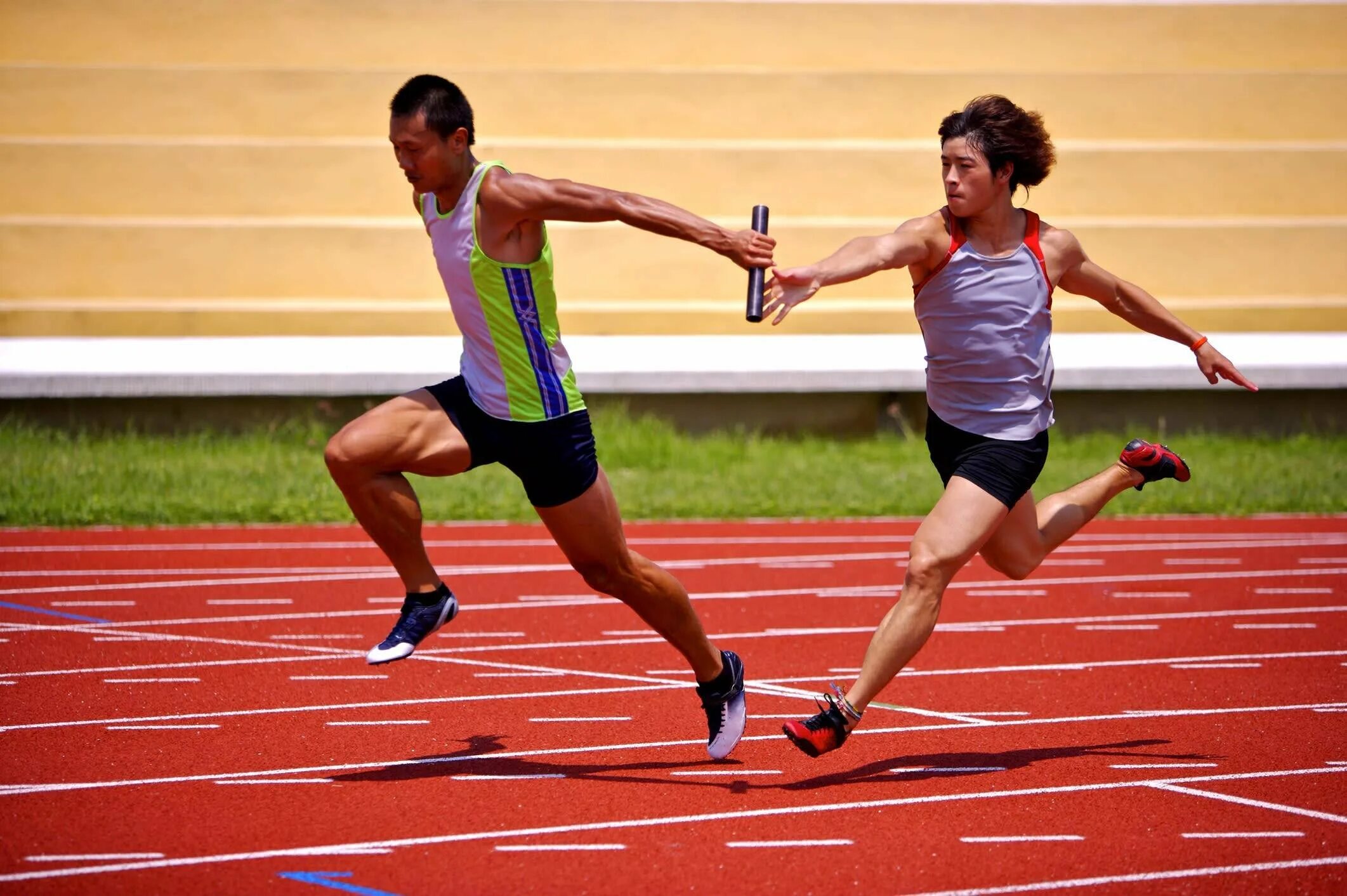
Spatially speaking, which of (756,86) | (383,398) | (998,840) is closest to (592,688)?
(998,840)

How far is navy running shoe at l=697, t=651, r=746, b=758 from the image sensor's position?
5684 millimetres

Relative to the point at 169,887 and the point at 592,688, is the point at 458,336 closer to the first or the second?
the point at 592,688

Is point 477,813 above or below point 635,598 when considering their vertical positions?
below

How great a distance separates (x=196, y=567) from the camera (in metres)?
10.1

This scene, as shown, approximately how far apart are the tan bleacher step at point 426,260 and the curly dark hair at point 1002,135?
13.0m

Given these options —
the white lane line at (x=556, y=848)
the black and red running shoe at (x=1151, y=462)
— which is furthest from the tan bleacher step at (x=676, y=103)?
the white lane line at (x=556, y=848)

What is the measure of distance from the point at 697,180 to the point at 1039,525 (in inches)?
524

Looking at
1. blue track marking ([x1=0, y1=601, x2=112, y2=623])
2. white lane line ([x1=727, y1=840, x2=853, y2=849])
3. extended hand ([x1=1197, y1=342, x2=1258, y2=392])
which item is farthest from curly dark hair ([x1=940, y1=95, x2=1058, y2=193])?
blue track marking ([x1=0, y1=601, x2=112, y2=623])

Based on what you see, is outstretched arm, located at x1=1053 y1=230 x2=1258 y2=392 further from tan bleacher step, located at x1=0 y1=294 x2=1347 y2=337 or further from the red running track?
tan bleacher step, located at x1=0 y1=294 x2=1347 y2=337

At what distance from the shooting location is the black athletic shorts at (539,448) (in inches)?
213

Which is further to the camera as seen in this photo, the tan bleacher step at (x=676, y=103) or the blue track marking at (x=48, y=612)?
the tan bleacher step at (x=676, y=103)

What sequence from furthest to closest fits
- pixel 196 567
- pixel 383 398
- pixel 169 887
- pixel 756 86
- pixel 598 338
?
pixel 756 86
pixel 598 338
pixel 383 398
pixel 196 567
pixel 169 887

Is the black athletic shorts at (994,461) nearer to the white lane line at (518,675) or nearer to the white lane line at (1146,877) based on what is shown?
the white lane line at (1146,877)

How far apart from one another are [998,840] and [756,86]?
617 inches
